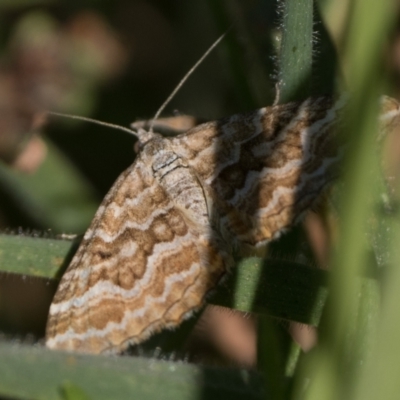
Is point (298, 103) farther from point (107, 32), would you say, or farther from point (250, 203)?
point (107, 32)

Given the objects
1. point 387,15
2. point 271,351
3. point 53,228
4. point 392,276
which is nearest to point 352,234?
point 392,276

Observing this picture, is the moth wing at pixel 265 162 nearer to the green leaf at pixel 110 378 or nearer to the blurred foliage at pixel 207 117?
the blurred foliage at pixel 207 117

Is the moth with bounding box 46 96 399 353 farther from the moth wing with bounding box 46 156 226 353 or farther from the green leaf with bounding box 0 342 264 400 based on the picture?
the green leaf with bounding box 0 342 264 400

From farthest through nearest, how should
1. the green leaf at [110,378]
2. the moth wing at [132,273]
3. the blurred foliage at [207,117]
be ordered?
the moth wing at [132,273] → the green leaf at [110,378] → the blurred foliage at [207,117]

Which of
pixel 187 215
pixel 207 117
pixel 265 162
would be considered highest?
pixel 207 117

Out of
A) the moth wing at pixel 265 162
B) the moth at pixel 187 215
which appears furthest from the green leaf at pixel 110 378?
the moth wing at pixel 265 162

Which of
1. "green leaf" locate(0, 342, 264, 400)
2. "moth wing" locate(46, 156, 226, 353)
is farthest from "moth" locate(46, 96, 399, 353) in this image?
"green leaf" locate(0, 342, 264, 400)

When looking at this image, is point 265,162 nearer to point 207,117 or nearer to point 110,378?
point 207,117

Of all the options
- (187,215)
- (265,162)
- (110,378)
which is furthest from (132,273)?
(110,378)
